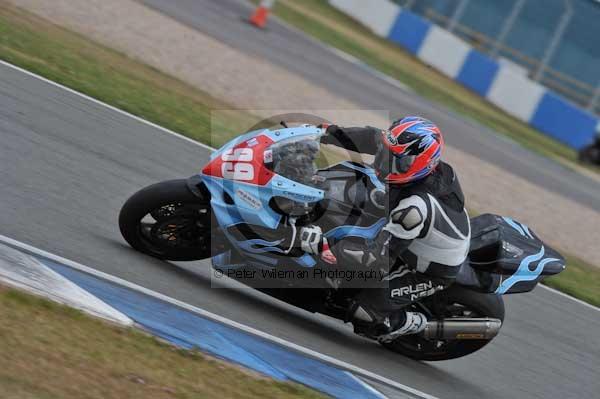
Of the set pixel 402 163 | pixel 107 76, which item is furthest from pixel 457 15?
pixel 402 163

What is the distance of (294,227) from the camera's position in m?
6.24

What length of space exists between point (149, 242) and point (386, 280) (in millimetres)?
1691

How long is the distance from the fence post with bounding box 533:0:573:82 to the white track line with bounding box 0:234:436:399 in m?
26.0

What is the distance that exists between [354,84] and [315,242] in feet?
46.2

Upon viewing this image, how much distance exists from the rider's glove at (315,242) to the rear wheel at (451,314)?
112cm

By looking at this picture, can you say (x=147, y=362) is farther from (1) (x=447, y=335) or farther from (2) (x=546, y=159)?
(2) (x=546, y=159)

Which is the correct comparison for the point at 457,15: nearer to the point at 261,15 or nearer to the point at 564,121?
the point at 564,121

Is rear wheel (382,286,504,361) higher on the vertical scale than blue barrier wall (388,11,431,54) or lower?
lower

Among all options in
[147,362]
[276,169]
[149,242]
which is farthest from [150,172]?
[147,362]

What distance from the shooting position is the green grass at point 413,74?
2425 centimetres

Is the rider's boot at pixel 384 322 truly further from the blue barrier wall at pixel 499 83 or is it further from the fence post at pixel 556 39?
the fence post at pixel 556 39

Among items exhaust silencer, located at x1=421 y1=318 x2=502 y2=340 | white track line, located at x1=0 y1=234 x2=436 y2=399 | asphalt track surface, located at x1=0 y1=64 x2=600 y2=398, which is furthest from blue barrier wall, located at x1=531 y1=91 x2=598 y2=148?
white track line, located at x1=0 y1=234 x2=436 y2=399

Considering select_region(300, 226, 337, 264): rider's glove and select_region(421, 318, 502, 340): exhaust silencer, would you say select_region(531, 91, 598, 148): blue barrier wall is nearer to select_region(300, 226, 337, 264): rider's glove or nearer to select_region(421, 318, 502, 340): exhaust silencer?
select_region(421, 318, 502, 340): exhaust silencer

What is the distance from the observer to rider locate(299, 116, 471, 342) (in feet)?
20.0
